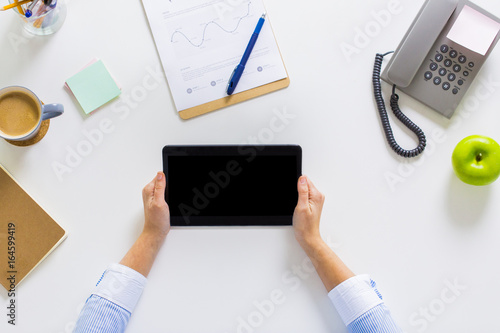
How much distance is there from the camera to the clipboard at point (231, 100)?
3.03 feet

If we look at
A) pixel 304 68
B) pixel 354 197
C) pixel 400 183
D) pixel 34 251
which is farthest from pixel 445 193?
pixel 34 251

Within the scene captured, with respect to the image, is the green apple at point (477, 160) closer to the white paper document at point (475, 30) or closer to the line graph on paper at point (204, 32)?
the white paper document at point (475, 30)

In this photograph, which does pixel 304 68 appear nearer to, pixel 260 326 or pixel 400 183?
pixel 400 183

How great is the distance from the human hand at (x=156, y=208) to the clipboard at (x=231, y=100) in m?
0.16

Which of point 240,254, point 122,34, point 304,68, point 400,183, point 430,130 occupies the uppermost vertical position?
point 122,34

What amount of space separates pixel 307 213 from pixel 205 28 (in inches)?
19.4

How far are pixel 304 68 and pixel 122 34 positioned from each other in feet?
1.44

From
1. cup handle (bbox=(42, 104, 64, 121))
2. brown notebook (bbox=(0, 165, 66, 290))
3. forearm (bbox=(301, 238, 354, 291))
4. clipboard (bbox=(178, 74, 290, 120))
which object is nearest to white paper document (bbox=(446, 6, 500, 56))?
clipboard (bbox=(178, 74, 290, 120))

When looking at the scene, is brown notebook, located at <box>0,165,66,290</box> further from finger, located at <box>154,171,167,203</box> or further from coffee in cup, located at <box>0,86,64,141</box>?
finger, located at <box>154,171,167,203</box>

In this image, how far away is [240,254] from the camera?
932 mm

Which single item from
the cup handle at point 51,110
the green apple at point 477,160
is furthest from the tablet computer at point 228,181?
the green apple at point 477,160

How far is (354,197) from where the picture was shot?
0.94m

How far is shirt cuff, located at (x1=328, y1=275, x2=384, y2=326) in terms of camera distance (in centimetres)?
88

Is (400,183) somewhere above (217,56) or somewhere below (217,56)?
below
